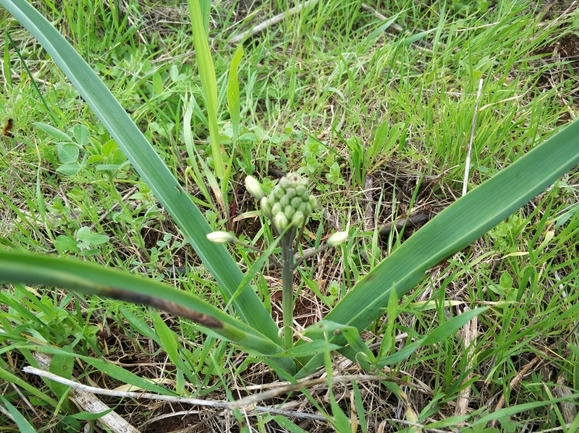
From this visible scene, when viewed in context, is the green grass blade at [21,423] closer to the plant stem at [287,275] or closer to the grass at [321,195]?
the grass at [321,195]

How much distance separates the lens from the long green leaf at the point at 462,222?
112 centimetres

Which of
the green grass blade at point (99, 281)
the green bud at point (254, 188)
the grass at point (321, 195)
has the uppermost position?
the green grass blade at point (99, 281)

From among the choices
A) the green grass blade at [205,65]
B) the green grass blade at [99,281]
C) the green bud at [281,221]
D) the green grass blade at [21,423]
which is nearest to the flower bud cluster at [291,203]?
the green bud at [281,221]

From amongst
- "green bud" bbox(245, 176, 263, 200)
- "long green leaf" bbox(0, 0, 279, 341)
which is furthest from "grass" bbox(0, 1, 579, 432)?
"green bud" bbox(245, 176, 263, 200)

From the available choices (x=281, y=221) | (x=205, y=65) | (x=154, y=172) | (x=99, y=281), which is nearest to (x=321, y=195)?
(x=205, y=65)

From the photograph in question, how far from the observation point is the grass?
154 centimetres

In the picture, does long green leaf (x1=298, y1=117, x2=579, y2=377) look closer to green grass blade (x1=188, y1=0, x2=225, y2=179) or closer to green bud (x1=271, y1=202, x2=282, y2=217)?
green bud (x1=271, y1=202, x2=282, y2=217)

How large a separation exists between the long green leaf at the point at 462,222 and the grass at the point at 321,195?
0.40ft

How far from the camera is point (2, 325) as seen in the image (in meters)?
1.63

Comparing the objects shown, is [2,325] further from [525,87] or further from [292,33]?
[525,87]

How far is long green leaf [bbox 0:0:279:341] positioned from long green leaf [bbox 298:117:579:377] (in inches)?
10.8

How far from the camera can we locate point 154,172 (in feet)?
4.64

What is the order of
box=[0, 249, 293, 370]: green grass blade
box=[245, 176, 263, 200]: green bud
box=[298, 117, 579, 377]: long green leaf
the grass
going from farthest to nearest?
the grass → box=[245, 176, 263, 200]: green bud → box=[298, 117, 579, 377]: long green leaf → box=[0, 249, 293, 370]: green grass blade

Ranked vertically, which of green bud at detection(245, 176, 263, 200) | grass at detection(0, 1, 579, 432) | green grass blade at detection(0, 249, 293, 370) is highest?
green grass blade at detection(0, 249, 293, 370)
